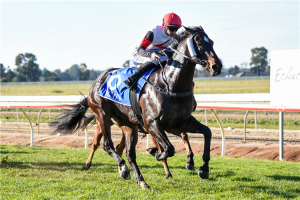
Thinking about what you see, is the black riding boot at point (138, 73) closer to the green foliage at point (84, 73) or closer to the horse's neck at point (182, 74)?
the horse's neck at point (182, 74)

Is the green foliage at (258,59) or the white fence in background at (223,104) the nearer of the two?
the white fence in background at (223,104)

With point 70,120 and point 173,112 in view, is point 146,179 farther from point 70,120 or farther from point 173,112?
point 70,120

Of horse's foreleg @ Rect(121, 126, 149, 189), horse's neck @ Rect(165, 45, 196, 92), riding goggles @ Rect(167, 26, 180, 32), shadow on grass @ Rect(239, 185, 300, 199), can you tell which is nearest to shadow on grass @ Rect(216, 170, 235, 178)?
shadow on grass @ Rect(239, 185, 300, 199)

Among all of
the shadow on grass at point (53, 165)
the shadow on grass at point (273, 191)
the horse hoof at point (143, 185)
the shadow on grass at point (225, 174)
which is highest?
the horse hoof at point (143, 185)

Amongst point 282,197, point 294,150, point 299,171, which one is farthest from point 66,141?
point 282,197

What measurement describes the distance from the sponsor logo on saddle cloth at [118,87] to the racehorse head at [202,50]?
75 cm

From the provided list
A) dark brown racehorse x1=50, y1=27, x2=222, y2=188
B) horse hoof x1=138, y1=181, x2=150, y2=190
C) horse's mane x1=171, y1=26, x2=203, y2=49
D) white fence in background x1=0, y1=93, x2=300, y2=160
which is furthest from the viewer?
white fence in background x1=0, y1=93, x2=300, y2=160

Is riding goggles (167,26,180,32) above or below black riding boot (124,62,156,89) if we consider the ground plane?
above

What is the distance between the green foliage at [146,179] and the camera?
3.83 metres

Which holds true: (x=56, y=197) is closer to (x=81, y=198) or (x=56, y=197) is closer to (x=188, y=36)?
(x=81, y=198)

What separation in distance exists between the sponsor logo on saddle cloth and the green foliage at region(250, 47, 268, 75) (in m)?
70.3

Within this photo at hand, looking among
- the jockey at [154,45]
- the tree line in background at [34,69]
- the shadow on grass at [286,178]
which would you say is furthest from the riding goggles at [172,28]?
the tree line in background at [34,69]

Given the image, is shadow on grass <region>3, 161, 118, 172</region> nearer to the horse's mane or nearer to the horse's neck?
the horse's neck

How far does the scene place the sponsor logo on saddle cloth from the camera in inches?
172
